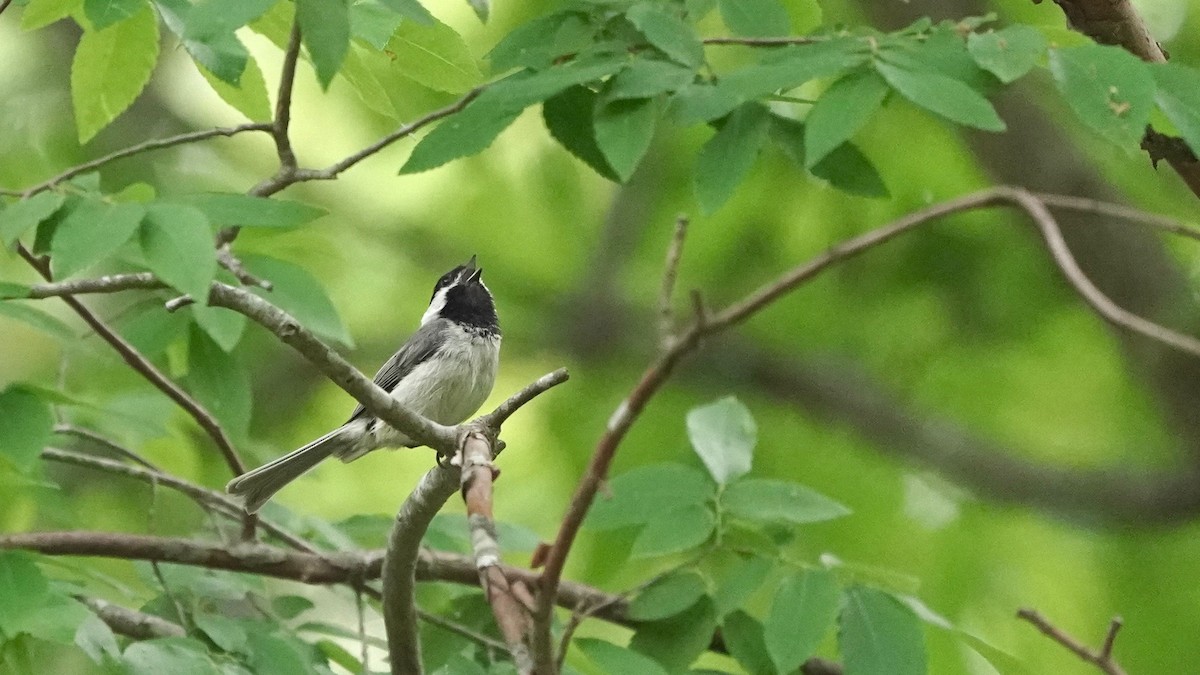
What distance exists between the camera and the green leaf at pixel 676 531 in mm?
3193

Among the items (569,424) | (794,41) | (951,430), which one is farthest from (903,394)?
(794,41)

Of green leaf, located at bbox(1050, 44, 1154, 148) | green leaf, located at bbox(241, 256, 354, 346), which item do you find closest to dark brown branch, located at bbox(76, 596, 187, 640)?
green leaf, located at bbox(241, 256, 354, 346)

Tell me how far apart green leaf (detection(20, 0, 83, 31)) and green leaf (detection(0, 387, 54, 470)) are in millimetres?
867

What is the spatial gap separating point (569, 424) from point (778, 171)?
1675 mm

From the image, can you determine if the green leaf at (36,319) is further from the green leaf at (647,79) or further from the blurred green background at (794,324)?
the green leaf at (647,79)

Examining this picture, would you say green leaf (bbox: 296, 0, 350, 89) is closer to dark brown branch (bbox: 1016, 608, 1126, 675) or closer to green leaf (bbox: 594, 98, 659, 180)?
green leaf (bbox: 594, 98, 659, 180)

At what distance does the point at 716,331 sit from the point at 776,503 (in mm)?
1736

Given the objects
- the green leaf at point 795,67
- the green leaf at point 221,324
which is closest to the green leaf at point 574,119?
the green leaf at point 795,67

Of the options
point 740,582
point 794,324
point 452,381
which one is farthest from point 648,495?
point 794,324

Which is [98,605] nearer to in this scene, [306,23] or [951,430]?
[306,23]

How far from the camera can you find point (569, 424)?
684 cm

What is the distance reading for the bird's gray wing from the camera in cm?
525

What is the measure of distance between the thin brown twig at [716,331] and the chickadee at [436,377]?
7.68 ft

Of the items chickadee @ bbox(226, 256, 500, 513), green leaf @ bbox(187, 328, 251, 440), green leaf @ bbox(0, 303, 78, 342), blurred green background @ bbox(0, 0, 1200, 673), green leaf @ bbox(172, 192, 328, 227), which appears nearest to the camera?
green leaf @ bbox(172, 192, 328, 227)
